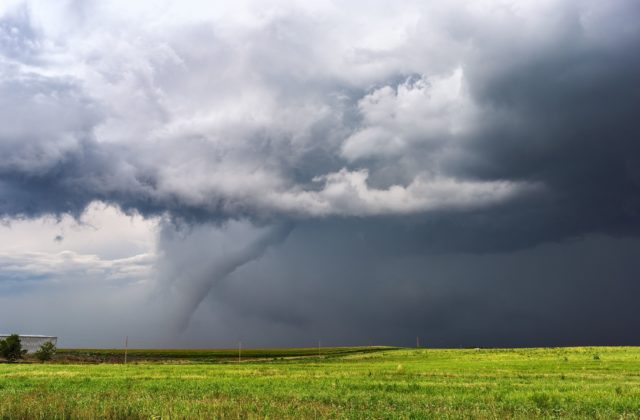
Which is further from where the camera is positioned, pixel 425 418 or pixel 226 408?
pixel 226 408

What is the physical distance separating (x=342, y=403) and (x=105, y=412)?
458 inches

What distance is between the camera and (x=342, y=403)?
24.8 m

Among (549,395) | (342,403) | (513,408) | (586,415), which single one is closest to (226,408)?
(342,403)

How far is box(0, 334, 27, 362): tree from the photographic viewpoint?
11375 centimetres

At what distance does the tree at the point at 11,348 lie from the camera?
373 feet

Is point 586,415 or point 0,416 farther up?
point 0,416

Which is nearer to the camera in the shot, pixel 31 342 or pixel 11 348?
pixel 11 348

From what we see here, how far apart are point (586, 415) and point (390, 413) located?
8.98 metres

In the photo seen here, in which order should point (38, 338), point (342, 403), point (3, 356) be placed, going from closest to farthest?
point (342, 403), point (3, 356), point (38, 338)

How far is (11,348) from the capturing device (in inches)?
4503

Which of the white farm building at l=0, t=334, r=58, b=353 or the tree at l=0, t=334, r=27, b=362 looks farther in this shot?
the white farm building at l=0, t=334, r=58, b=353

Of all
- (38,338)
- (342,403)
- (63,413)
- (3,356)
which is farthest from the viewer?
(38,338)

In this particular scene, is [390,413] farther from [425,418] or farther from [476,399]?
[476,399]

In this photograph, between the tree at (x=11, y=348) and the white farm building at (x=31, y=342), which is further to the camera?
the white farm building at (x=31, y=342)
